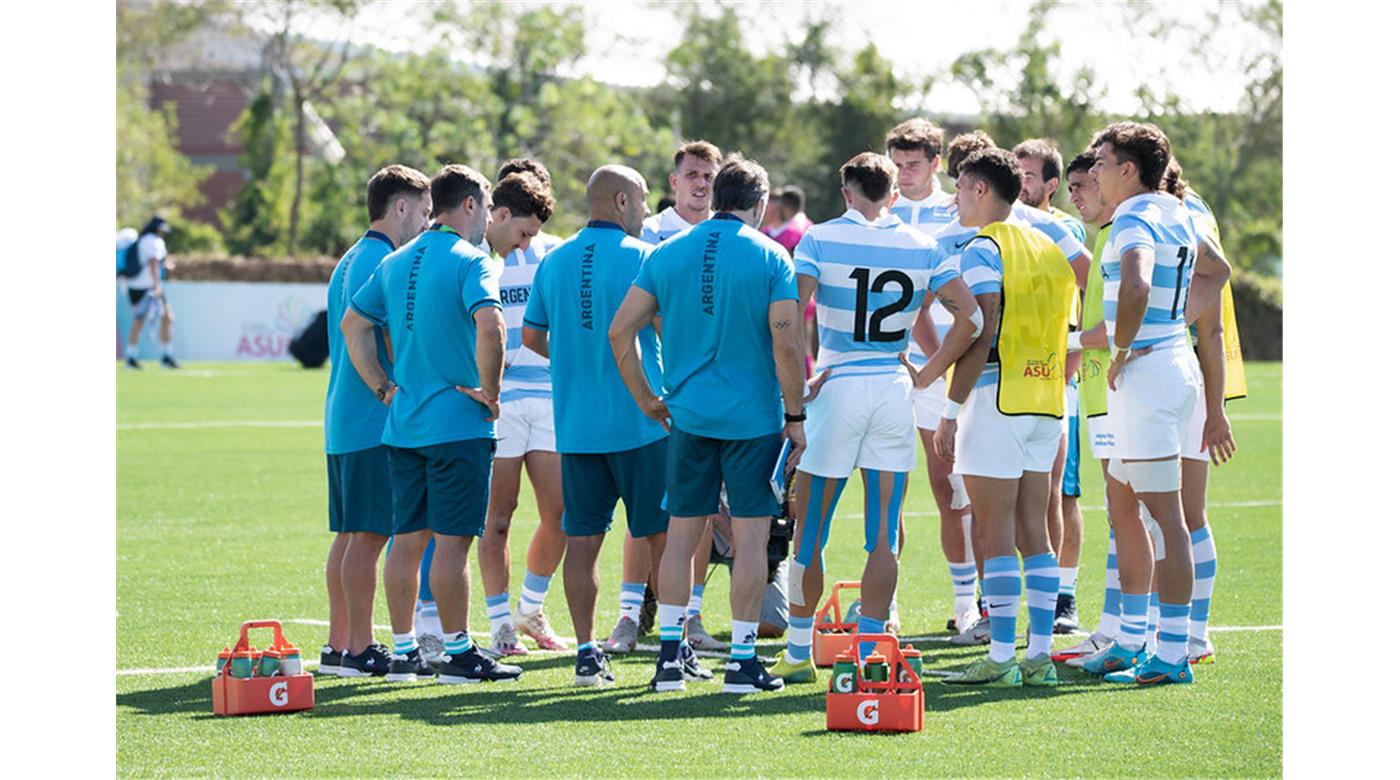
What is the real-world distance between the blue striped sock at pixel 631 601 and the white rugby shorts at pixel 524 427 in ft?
2.69

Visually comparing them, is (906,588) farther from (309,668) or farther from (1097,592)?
(309,668)

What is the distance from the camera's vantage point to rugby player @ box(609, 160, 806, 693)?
7398 millimetres

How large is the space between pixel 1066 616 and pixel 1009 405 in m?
2.01

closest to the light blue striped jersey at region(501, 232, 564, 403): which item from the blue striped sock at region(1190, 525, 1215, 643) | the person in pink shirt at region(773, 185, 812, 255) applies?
the blue striped sock at region(1190, 525, 1215, 643)

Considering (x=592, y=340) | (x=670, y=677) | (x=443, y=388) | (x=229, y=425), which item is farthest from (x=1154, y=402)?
(x=229, y=425)

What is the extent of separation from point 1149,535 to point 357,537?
3487 millimetres

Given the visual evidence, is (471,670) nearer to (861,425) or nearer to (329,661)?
(329,661)

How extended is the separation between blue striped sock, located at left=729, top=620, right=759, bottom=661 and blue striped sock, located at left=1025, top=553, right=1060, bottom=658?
3.84ft

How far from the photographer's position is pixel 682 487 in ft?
24.9

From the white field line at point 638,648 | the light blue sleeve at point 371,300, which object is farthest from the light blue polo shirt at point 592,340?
the white field line at point 638,648

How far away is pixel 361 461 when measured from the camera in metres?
7.98

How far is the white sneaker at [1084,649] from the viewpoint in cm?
810

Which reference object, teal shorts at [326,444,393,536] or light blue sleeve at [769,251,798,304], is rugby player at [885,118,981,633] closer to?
light blue sleeve at [769,251,798,304]

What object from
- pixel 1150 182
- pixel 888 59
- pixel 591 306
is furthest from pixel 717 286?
pixel 888 59
